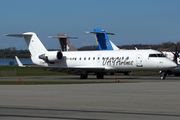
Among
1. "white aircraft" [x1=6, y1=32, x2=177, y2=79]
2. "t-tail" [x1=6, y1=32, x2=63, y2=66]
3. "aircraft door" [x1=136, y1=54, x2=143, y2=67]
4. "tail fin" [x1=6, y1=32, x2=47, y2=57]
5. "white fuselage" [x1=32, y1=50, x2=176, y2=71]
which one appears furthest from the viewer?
"tail fin" [x1=6, y1=32, x2=47, y2=57]

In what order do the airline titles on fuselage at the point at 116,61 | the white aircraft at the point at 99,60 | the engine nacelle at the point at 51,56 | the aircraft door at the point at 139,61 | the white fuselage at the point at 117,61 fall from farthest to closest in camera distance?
the engine nacelle at the point at 51,56 < the airline titles on fuselage at the point at 116,61 < the aircraft door at the point at 139,61 < the white aircraft at the point at 99,60 < the white fuselage at the point at 117,61

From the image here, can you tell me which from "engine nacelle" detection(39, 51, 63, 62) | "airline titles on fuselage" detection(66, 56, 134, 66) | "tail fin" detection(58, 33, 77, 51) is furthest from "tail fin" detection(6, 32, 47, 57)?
"tail fin" detection(58, 33, 77, 51)

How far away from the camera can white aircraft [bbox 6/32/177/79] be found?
33281mm

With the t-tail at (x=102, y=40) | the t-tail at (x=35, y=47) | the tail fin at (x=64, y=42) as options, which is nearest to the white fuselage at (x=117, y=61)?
the t-tail at (x=35, y=47)

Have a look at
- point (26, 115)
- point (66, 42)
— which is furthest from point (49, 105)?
point (66, 42)

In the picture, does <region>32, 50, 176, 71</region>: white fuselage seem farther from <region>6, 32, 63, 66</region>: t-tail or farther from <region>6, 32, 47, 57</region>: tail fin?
<region>6, 32, 47, 57</region>: tail fin

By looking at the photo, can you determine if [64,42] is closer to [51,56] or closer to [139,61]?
[51,56]

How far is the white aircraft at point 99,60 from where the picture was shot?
109 feet

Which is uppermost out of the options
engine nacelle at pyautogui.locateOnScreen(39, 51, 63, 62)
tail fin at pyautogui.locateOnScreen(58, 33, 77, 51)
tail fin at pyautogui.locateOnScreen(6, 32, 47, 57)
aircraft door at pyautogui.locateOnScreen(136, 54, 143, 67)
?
tail fin at pyautogui.locateOnScreen(58, 33, 77, 51)

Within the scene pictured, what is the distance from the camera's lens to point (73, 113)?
33.3ft

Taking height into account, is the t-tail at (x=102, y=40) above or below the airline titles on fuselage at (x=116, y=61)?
above

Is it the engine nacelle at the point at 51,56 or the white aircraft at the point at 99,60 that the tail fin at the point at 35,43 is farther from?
the engine nacelle at the point at 51,56

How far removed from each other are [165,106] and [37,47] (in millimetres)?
30708

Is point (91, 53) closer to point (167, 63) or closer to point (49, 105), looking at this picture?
point (167, 63)
